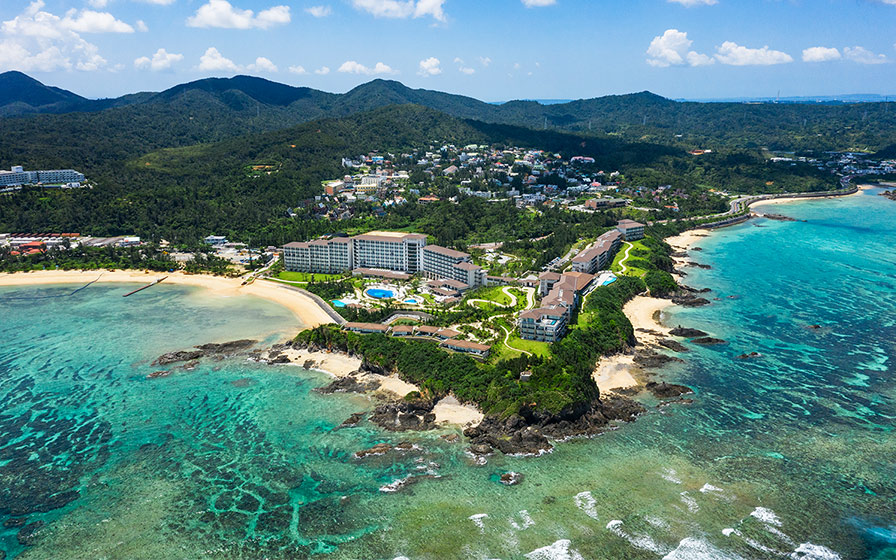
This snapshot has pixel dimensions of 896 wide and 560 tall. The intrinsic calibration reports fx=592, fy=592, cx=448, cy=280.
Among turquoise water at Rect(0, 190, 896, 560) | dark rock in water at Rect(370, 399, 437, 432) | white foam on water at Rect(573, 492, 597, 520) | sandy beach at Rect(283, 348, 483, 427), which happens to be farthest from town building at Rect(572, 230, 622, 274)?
white foam on water at Rect(573, 492, 597, 520)

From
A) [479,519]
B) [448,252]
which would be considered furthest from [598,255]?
[479,519]

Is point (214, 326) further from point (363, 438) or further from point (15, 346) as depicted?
point (363, 438)

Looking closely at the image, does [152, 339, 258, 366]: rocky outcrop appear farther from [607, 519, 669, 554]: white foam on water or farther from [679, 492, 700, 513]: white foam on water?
[679, 492, 700, 513]: white foam on water

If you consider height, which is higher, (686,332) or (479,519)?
(686,332)

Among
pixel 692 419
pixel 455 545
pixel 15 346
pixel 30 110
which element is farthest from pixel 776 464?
pixel 30 110

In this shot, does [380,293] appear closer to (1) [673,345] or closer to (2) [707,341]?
(1) [673,345]

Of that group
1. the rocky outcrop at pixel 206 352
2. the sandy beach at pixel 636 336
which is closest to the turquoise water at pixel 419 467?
the rocky outcrop at pixel 206 352
